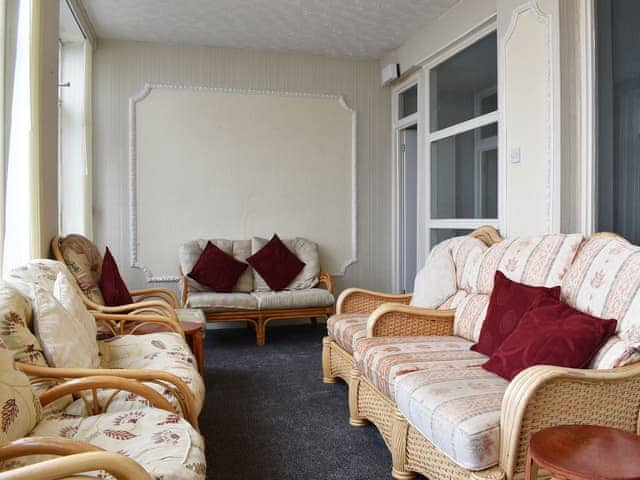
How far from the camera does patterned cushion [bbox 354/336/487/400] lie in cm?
224

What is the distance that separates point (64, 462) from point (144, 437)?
0.45 m

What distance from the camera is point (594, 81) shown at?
3018 mm

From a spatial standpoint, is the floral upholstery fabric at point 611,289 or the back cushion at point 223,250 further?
the back cushion at point 223,250

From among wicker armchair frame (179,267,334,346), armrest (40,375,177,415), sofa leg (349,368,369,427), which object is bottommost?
sofa leg (349,368,369,427)

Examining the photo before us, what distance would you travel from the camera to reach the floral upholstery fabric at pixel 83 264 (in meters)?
3.16

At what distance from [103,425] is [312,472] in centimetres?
99

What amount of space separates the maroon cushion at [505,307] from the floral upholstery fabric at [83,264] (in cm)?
226

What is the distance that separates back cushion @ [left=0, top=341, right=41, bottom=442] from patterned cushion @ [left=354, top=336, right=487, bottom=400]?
1332 millimetres

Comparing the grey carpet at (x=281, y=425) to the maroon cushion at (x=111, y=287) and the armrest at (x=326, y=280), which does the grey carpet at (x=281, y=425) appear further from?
the armrest at (x=326, y=280)

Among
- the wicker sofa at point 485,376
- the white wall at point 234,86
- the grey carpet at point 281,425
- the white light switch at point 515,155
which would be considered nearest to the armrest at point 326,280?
the white wall at point 234,86

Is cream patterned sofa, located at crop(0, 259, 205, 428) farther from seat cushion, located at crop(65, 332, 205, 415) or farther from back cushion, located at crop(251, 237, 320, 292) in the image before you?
back cushion, located at crop(251, 237, 320, 292)

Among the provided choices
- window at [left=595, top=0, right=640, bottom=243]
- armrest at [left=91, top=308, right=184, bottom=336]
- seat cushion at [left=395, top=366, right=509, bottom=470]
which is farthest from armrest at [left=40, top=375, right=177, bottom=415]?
window at [left=595, top=0, right=640, bottom=243]

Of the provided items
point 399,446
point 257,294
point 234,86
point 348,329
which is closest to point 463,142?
point 348,329

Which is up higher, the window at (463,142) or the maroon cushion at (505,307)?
the window at (463,142)
